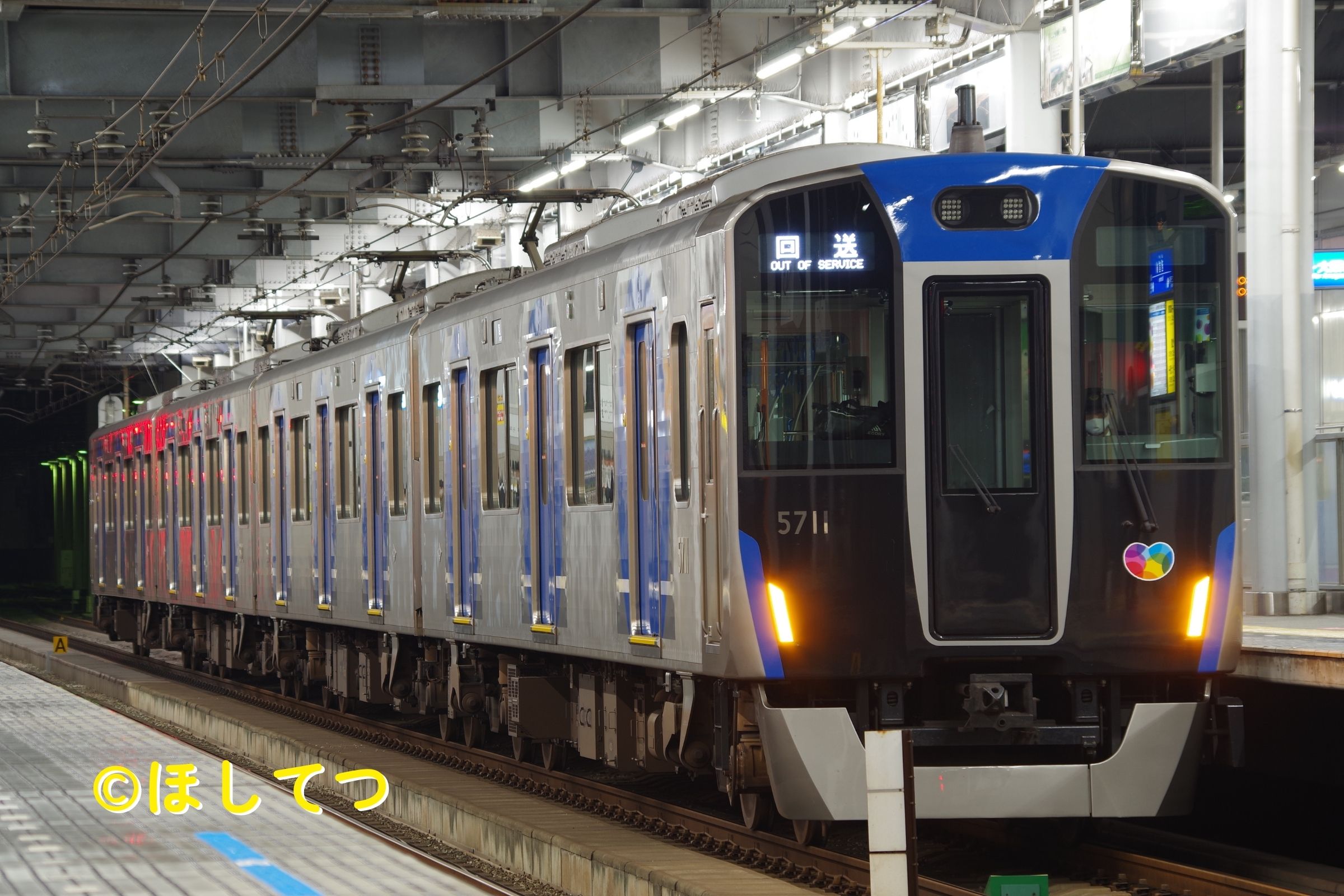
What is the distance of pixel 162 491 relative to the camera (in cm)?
2788

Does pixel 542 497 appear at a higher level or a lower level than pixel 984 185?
lower

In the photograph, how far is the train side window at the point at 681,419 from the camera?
9.58 m

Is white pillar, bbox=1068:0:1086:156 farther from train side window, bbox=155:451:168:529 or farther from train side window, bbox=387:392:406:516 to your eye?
train side window, bbox=155:451:168:529

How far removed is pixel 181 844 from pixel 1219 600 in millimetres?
5278

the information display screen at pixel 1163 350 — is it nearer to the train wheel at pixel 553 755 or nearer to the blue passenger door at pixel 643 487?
the blue passenger door at pixel 643 487

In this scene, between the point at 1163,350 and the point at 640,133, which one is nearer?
the point at 1163,350

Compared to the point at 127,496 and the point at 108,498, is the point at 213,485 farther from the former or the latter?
the point at 108,498

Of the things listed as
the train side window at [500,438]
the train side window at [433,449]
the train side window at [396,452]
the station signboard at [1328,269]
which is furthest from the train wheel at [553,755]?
the station signboard at [1328,269]

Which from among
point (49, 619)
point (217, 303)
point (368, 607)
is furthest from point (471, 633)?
point (49, 619)

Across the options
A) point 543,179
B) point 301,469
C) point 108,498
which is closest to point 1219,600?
point 301,469

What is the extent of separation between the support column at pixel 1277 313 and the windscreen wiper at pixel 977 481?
4.99 m

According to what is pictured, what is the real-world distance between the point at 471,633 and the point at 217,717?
412 cm

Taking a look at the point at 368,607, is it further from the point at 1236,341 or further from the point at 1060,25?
the point at 1236,341

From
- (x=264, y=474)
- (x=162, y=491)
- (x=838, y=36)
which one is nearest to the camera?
(x=838, y=36)
